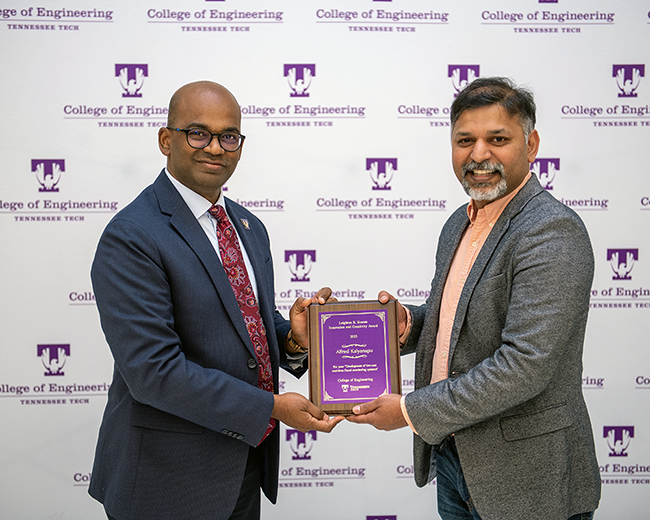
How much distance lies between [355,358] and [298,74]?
81.1 inches

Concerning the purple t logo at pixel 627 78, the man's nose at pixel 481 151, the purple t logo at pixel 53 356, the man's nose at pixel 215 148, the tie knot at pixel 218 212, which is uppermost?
the purple t logo at pixel 627 78

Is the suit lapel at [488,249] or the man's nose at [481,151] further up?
the man's nose at [481,151]

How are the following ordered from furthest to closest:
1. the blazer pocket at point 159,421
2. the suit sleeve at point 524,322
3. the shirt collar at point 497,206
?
the shirt collar at point 497,206
the blazer pocket at point 159,421
the suit sleeve at point 524,322

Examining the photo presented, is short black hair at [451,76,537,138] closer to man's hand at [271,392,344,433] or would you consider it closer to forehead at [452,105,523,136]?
forehead at [452,105,523,136]

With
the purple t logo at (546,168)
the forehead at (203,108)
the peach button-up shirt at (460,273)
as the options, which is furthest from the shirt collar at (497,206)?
the purple t logo at (546,168)

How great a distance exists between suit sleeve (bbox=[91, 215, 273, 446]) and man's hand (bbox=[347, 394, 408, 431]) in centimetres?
40

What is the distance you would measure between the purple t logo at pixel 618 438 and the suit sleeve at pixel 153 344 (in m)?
2.86

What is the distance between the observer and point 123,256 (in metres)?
1.63

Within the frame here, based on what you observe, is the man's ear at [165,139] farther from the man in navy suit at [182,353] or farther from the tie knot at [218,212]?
the tie knot at [218,212]

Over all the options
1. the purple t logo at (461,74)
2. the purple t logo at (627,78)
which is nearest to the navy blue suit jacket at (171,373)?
the purple t logo at (461,74)

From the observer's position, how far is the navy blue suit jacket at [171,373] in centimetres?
162

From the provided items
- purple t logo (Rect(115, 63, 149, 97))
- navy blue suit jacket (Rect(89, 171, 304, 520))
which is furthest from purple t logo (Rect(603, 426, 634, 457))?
purple t logo (Rect(115, 63, 149, 97))

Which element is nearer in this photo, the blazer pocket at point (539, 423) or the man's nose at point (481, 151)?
the blazer pocket at point (539, 423)

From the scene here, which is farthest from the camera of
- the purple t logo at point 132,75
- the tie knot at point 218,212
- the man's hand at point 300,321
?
the purple t logo at point 132,75
